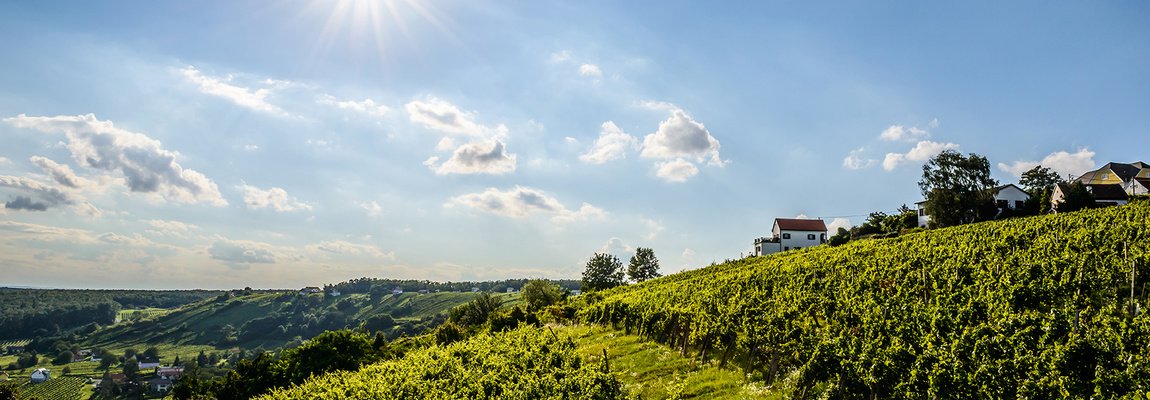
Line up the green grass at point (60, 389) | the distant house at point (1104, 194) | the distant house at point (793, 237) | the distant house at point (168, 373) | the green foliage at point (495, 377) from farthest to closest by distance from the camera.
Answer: the distant house at point (168, 373) → the green grass at point (60, 389) → the distant house at point (793, 237) → the distant house at point (1104, 194) → the green foliage at point (495, 377)

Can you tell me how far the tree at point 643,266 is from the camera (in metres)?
106

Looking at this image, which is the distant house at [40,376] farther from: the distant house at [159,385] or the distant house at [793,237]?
the distant house at [793,237]

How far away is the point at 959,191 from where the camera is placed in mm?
66312

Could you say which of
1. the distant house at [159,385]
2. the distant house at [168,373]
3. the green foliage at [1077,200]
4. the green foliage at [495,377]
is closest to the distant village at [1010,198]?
the green foliage at [1077,200]

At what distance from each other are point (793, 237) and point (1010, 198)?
2918 centimetres

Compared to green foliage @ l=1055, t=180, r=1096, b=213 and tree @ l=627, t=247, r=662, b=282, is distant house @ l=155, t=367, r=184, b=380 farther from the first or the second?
green foliage @ l=1055, t=180, r=1096, b=213

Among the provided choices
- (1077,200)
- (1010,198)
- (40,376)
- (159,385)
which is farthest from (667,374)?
(40,376)

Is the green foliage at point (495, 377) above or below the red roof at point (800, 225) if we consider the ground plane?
below

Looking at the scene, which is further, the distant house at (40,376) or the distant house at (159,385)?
the distant house at (40,376)

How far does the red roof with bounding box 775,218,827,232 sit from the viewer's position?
94.8 meters

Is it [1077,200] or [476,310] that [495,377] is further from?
[1077,200]

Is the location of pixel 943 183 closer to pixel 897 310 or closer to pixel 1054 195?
pixel 1054 195

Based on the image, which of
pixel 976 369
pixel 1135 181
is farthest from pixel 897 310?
pixel 1135 181

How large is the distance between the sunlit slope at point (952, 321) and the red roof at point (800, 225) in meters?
61.8
